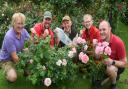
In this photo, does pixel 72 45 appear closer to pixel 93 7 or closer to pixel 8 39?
pixel 8 39

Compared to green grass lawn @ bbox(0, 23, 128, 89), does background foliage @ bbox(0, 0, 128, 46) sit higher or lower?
higher

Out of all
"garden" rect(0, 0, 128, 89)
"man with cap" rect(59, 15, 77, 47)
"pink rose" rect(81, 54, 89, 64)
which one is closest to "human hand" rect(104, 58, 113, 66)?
"garden" rect(0, 0, 128, 89)

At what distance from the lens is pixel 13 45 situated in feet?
24.3

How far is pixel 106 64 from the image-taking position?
709 cm

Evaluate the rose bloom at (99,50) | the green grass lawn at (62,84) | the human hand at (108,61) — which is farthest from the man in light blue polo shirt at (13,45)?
the human hand at (108,61)

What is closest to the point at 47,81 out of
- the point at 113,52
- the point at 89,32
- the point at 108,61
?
the point at 108,61

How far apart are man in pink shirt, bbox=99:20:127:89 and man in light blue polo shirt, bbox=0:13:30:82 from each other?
1508mm

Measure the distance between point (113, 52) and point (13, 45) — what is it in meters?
1.84

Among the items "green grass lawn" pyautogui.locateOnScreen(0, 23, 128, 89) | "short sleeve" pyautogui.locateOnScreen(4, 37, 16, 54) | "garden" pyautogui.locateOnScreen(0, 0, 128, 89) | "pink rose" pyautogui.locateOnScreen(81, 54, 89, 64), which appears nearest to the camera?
"pink rose" pyautogui.locateOnScreen(81, 54, 89, 64)

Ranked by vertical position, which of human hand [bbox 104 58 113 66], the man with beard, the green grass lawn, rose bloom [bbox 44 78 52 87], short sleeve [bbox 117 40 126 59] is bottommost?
the green grass lawn

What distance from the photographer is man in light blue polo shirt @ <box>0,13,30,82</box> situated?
7.39 m

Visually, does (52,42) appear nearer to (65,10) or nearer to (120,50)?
(120,50)

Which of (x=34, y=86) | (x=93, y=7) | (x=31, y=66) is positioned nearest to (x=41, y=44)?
(x=31, y=66)

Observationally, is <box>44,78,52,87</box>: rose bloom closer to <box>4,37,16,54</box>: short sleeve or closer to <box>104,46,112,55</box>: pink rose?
<box>4,37,16,54</box>: short sleeve
